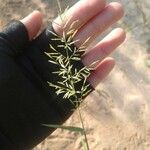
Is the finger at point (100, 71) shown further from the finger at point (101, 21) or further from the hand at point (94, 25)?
the finger at point (101, 21)

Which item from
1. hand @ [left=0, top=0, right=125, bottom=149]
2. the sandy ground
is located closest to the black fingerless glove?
hand @ [left=0, top=0, right=125, bottom=149]

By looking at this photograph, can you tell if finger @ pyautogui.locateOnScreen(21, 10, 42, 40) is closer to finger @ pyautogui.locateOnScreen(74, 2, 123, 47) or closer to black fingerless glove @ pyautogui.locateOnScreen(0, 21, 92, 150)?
black fingerless glove @ pyautogui.locateOnScreen(0, 21, 92, 150)

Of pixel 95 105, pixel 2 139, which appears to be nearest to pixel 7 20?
pixel 95 105

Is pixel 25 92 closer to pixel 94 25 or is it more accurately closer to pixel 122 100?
pixel 94 25

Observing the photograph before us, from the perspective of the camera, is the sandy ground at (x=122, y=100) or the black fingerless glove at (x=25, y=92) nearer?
the black fingerless glove at (x=25, y=92)

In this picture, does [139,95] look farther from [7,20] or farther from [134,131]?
[7,20]

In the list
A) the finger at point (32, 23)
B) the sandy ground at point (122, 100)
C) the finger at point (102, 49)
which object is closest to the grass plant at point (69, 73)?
the finger at point (102, 49)
